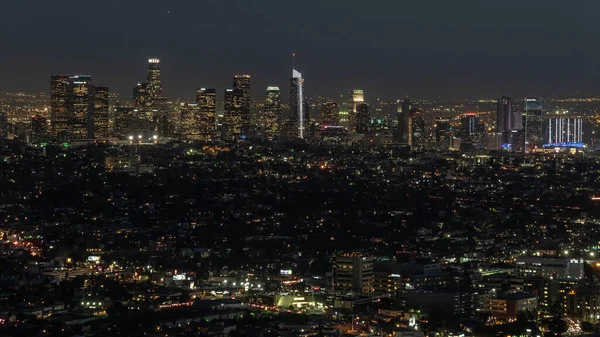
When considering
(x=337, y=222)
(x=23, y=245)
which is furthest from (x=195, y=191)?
(x=23, y=245)

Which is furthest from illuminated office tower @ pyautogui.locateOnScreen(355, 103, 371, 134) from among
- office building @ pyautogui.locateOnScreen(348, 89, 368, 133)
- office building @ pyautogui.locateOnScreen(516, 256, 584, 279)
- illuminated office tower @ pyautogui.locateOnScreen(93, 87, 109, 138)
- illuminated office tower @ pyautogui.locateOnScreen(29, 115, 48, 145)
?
office building @ pyautogui.locateOnScreen(516, 256, 584, 279)

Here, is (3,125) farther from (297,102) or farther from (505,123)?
(505,123)

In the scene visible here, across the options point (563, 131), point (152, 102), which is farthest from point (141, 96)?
point (563, 131)

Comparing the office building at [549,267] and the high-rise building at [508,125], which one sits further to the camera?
the high-rise building at [508,125]

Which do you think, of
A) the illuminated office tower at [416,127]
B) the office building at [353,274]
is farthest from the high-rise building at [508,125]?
the office building at [353,274]

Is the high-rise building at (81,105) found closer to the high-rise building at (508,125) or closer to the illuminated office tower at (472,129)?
the illuminated office tower at (472,129)

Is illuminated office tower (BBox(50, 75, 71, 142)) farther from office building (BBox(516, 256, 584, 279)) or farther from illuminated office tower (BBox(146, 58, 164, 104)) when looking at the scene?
office building (BBox(516, 256, 584, 279))
